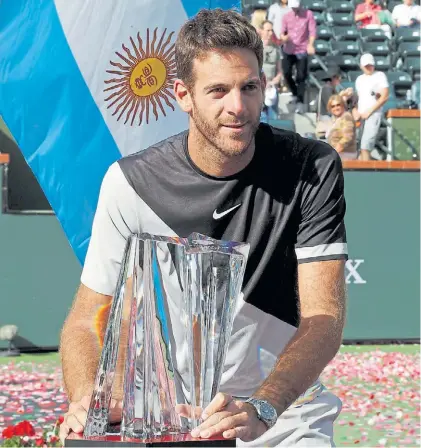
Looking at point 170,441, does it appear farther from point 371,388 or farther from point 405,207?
point 405,207

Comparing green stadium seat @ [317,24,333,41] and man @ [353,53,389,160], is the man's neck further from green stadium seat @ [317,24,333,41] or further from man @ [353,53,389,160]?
green stadium seat @ [317,24,333,41]

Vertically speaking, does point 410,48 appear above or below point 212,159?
above

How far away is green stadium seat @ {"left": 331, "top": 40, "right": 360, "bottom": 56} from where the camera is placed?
15359mm

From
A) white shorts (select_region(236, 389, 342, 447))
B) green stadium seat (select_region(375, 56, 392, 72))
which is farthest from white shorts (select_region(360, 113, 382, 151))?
white shorts (select_region(236, 389, 342, 447))

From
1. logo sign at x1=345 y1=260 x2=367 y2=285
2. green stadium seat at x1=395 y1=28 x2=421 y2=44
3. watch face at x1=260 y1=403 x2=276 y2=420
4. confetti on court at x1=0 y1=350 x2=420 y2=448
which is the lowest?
confetti on court at x1=0 y1=350 x2=420 y2=448

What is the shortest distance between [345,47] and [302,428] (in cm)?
1304

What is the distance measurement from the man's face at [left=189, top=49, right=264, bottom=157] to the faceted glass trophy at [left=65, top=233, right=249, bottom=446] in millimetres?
485

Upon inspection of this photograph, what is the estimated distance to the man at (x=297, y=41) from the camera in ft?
41.6

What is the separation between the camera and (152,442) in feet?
6.02

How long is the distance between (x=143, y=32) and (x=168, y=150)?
45.6 inches

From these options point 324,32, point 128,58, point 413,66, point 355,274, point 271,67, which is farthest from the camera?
point 324,32

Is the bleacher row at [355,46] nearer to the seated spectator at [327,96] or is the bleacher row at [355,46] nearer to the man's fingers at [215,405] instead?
the seated spectator at [327,96]

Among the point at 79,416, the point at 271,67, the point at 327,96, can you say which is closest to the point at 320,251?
the point at 79,416

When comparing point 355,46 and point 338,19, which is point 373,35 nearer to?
point 355,46
